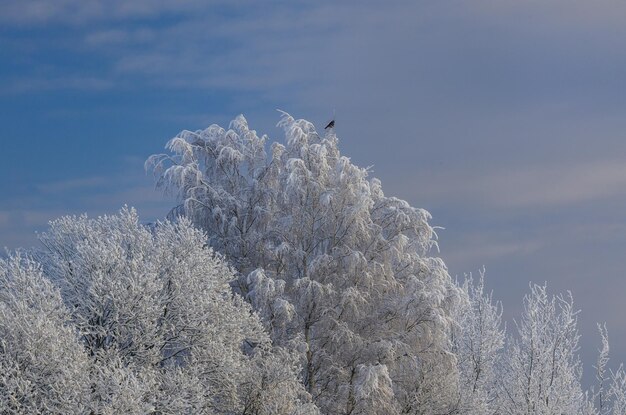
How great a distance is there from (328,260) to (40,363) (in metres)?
10.8

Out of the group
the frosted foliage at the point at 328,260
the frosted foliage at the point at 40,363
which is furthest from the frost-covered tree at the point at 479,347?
the frosted foliage at the point at 40,363

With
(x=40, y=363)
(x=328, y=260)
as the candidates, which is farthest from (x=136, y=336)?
(x=328, y=260)

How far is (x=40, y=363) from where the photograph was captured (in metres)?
22.5

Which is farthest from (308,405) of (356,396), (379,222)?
(379,222)

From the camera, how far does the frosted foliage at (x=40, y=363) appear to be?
2188 centimetres

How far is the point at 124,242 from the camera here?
1086 inches

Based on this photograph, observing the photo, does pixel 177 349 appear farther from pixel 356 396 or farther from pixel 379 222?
pixel 379 222

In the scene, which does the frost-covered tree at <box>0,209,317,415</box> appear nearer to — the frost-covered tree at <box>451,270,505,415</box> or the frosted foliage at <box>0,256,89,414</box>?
the frosted foliage at <box>0,256,89,414</box>

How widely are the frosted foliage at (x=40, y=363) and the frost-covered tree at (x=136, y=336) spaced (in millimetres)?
33

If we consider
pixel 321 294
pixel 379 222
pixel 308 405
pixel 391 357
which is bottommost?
pixel 308 405

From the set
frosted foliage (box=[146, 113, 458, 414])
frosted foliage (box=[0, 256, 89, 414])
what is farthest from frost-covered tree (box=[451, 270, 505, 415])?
frosted foliage (box=[0, 256, 89, 414])

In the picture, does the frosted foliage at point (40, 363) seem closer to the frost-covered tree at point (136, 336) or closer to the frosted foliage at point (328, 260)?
the frost-covered tree at point (136, 336)

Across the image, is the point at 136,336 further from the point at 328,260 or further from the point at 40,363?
the point at 328,260

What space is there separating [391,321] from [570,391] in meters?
6.32
